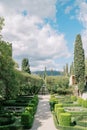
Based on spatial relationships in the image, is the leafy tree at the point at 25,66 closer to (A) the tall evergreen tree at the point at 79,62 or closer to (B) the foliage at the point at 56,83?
(B) the foliage at the point at 56,83

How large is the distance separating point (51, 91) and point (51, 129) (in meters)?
41.0

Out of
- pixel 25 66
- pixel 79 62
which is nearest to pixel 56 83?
pixel 79 62

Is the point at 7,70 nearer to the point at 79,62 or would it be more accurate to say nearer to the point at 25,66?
the point at 79,62

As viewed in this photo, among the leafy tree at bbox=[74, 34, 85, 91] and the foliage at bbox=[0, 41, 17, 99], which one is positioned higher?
the leafy tree at bbox=[74, 34, 85, 91]

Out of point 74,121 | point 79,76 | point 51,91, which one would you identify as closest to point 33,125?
point 74,121

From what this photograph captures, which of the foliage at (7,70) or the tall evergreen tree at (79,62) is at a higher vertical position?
the tall evergreen tree at (79,62)

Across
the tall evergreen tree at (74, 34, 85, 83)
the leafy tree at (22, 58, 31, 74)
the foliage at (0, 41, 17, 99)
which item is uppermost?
the leafy tree at (22, 58, 31, 74)

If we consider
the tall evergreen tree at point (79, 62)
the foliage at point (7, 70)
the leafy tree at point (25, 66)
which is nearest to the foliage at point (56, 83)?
the tall evergreen tree at point (79, 62)

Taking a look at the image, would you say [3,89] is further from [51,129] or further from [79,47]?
[79,47]

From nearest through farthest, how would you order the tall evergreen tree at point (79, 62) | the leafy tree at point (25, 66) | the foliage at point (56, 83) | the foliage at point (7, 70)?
the foliage at point (7, 70) < the tall evergreen tree at point (79, 62) < the foliage at point (56, 83) < the leafy tree at point (25, 66)

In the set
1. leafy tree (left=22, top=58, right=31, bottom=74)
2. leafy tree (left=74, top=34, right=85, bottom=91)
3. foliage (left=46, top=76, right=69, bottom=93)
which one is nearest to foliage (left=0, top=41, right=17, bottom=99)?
leafy tree (left=74, top=34, right=85, bottom=91)

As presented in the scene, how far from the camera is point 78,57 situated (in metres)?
53.2

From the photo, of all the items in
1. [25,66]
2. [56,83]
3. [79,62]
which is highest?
[25,66]

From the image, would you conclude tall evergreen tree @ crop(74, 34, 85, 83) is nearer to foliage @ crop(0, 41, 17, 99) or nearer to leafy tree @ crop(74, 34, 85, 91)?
leafy tree @ crop(74, 34, 85, 91)
